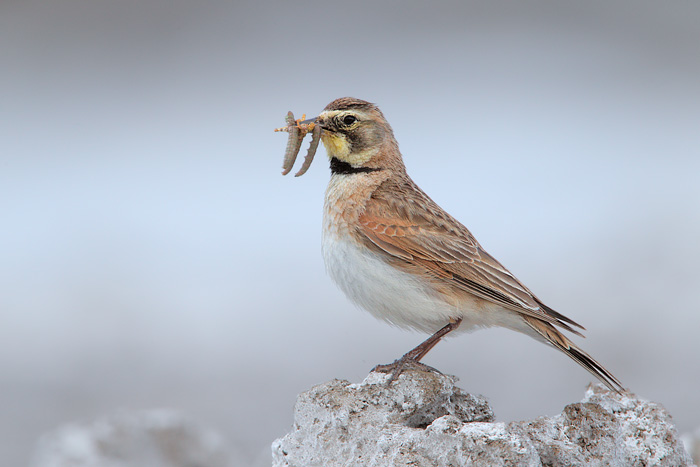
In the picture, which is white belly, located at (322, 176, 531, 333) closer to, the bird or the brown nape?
the bird

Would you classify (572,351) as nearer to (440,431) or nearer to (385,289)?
(385,289)

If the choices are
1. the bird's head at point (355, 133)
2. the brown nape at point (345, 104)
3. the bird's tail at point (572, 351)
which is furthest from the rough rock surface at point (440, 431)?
the brown nape at point (345, 104)

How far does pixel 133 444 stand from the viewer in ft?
16.6

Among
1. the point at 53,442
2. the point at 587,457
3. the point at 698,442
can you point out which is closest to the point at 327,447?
the point at 587,457

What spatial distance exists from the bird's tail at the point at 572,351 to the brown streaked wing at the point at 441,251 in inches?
2.7

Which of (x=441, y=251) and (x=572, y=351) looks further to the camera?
(x=441, y=251)

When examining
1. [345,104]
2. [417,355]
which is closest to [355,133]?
[345,104]

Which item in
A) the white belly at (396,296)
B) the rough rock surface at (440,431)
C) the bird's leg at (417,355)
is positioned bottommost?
the rough rock surface at (440,431)

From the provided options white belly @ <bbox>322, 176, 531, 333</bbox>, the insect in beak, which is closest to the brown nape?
the insect in beak

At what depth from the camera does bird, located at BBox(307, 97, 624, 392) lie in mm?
4570

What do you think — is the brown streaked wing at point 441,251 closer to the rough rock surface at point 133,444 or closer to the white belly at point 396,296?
the white belly at point 396,296

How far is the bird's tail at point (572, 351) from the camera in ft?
13.6

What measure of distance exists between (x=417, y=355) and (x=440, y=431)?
1167 millimetres

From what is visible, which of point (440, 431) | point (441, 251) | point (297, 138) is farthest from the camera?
point (297, 138)
